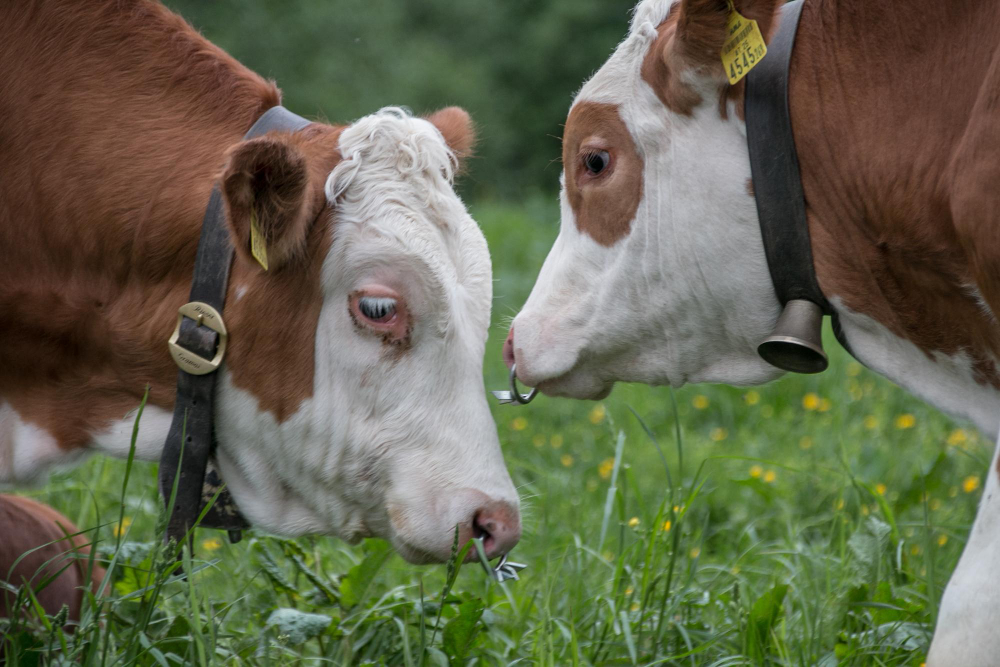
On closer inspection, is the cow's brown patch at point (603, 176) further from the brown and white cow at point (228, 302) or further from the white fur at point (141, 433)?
the white fur at point (141, 433)

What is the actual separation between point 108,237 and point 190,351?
13.4 inches

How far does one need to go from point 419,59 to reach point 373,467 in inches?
715

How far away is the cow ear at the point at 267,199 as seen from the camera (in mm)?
2490

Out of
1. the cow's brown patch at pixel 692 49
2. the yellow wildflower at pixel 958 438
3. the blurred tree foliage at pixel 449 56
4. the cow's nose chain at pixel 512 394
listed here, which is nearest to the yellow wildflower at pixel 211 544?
the cow's nose chain at pixel 512 394

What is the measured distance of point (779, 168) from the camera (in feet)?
8.47

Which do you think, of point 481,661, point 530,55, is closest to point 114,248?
point 481,661

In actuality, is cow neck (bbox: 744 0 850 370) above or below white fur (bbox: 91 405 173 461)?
above

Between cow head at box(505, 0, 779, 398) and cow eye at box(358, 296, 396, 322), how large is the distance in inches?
17.9

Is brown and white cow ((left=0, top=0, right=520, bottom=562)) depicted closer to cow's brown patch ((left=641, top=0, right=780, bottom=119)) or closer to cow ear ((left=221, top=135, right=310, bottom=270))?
cow ear ((left=221, top=135, right=310, bottom=270))

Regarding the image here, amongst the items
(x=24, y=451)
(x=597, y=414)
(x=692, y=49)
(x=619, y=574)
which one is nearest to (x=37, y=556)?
A: (x=24, y=451)

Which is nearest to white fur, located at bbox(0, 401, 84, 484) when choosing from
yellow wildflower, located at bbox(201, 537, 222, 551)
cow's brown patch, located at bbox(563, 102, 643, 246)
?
yellow wildflower, located at bbox(201, 537, 222, 551)

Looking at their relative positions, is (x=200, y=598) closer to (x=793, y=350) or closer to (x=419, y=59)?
(x=793, y=350)

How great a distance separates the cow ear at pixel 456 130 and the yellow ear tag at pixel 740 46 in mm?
887

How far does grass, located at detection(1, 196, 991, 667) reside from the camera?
2812mm
